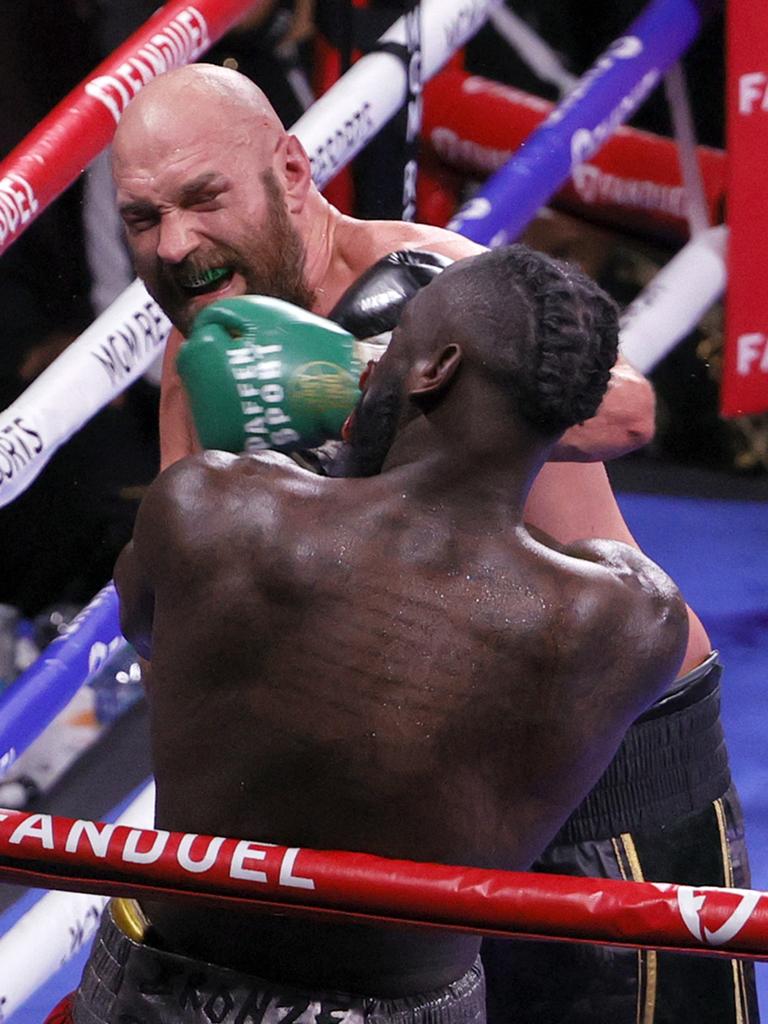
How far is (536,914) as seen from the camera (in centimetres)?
140

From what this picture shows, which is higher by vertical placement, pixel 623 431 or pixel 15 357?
pixel 623 431

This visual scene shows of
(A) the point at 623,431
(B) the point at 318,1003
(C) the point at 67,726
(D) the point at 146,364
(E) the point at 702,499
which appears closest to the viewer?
(B) the point at 318,1003

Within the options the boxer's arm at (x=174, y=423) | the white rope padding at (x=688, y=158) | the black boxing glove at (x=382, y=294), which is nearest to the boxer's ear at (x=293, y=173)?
the boxer's arm at (x=174, y=423)

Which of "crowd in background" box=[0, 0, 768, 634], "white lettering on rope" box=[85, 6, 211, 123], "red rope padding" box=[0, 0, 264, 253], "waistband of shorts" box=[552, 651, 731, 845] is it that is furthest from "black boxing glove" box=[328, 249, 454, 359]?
"crowd in background" box=[0, 0, 768, 634]

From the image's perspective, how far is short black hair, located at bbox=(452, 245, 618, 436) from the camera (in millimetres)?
1414

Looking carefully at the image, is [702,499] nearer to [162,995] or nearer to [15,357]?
[15,357]

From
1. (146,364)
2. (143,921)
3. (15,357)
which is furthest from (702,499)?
(143,921)

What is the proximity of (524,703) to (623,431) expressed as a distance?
19.0 inches

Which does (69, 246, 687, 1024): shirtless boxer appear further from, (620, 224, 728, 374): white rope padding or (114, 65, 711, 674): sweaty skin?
(620, 224, 728, 374): white rope padding

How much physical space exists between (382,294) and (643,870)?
0.68m

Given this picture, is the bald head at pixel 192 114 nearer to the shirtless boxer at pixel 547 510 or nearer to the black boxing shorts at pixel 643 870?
the shirtless boxer at pixel 547 510

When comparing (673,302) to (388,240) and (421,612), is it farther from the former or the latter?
(421,612)

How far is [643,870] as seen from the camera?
1990 mm

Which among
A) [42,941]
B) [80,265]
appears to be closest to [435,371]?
[42,941]
